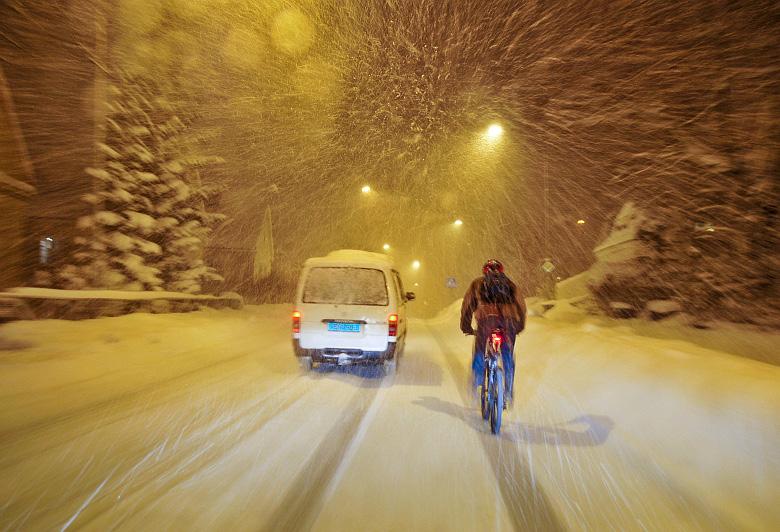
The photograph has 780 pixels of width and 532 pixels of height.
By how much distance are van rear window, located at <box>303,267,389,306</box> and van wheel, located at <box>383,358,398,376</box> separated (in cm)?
100

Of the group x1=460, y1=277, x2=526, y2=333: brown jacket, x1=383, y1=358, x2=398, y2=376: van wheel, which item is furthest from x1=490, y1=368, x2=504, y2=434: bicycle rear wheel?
x1=383, y1=358, x2=398, y2=376: van wheel

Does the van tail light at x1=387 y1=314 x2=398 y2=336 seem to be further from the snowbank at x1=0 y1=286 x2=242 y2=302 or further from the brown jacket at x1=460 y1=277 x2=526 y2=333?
the snowbank at x1=0 y1=286 x2=242 y2=302

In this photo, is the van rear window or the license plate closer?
the license plate

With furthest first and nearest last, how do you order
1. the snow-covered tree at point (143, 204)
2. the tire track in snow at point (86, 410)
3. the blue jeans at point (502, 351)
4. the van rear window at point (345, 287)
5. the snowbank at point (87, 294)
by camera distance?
the snow-covered tree at point (143, 204) → the snowbank at point (87, 294) → the van rear window at point (345, 287) → the blue jeans at point (502, 351) → the tire track in snow at point (86, 410)

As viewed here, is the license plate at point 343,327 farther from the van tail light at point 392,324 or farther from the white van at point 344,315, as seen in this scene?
the van tail light at point 392,324

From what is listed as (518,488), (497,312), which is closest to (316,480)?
(518,488)

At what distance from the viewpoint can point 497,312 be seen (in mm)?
5383

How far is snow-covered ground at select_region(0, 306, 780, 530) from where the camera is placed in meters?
3.00

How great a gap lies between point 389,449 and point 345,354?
366cm

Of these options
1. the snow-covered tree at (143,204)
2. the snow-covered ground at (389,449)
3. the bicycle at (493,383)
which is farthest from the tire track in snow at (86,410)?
the snow-covered tree at (143,204)

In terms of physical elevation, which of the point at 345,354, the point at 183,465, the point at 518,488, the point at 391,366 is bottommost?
the point at 518,488

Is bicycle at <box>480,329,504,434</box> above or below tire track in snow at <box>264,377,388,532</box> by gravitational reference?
above

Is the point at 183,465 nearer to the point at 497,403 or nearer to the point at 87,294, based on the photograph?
the point at 497,403

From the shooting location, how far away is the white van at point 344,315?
7.83m
